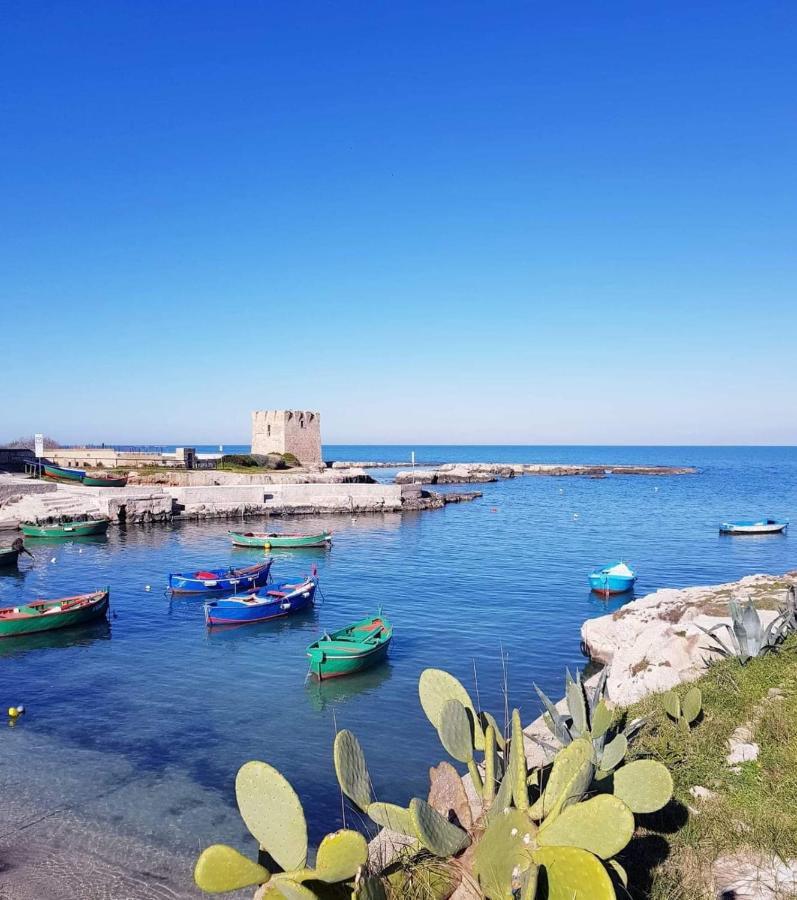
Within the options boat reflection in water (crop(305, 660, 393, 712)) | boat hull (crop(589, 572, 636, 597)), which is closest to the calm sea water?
boat reflection in water (crop(305, 660, 393, 712))

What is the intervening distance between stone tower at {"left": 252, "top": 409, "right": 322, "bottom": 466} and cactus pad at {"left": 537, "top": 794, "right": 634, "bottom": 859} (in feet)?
189

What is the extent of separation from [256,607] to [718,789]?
50.9 feet

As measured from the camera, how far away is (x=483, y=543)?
115 feet

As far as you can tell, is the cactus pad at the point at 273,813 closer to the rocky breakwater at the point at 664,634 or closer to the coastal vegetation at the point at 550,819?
the coastal vegetation at the point at 550,819

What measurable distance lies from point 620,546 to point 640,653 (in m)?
24.2

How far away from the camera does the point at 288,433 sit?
198ft

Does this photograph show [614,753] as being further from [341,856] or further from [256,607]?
[256,607]

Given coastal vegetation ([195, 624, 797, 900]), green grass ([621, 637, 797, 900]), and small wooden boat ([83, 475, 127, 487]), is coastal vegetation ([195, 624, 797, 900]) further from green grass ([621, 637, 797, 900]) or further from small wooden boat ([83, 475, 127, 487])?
small wooden boat ([83, 475, 127, 487])

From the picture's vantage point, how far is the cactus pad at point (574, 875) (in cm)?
328

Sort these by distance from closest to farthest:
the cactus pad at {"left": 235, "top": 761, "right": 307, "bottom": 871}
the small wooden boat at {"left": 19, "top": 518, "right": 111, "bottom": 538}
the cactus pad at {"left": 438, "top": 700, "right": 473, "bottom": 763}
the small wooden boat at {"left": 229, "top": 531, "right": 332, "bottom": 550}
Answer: the cactus pad at {"left": 235, "top": 761, "right": 307, "bottom": 871}
the cactus pad at {"left": 438, "top": 700, "right": 473, "bottom": 763}
the small wooden boat at {"left": 229, "top": 531, "right": 332, "bottom": 550}
the small wooden boat at {"left": 19, "top": 518, "right": 111, "bottom": 538}

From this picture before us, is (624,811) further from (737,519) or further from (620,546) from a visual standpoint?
(737,519)

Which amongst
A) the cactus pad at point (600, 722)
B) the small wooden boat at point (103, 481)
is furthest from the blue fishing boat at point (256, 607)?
the small wooden boat at point (103, 481)

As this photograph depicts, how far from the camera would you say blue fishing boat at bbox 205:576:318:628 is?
1934cm

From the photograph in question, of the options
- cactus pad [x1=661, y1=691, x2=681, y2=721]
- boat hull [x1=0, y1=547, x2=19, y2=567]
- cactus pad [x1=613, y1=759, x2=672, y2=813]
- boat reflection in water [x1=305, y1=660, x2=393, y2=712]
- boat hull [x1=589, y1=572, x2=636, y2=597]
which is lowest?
boat reflection in water [x1=305, y1=660, x2=393, y2=712]
